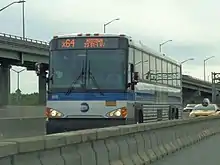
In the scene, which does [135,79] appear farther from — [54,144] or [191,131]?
[54,144]

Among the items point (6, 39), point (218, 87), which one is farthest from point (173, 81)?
point (218, 87)

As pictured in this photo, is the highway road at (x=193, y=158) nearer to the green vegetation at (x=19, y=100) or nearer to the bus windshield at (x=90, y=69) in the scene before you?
the bus windshield at (x=90, y=69)

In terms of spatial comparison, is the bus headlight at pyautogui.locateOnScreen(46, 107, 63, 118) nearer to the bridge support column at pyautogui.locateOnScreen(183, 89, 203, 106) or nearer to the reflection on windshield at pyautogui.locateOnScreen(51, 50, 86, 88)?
the reflection on windshield at pyautogui.locateOnScreen(51, 50, 86, 88)

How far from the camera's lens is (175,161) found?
14.1 m

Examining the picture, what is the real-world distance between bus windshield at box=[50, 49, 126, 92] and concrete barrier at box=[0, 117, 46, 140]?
3897 mm

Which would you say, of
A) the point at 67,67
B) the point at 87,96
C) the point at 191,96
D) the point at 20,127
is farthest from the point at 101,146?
the point at 191,96

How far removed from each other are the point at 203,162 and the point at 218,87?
121m

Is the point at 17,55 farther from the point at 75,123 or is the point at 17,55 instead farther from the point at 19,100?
the point at 75,123

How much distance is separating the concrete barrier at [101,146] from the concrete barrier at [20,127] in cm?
737

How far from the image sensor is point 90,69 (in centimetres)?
1844

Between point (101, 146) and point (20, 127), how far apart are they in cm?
1427

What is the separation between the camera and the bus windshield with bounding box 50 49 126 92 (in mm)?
18406

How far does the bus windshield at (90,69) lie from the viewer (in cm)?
1841

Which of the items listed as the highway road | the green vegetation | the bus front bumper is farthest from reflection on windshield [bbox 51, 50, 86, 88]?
the green vegetation
